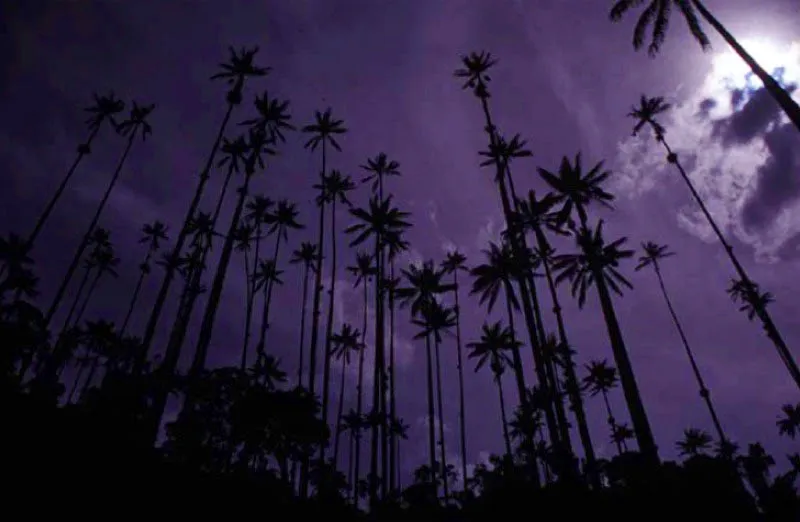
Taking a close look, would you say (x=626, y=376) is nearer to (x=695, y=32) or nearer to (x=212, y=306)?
(x=695, y=32)

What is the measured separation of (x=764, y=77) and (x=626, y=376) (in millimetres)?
14766

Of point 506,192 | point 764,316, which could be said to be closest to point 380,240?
point 506,192

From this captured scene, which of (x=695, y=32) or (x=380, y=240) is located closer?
(x=695, y=32)

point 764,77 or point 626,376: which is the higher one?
point 764,77

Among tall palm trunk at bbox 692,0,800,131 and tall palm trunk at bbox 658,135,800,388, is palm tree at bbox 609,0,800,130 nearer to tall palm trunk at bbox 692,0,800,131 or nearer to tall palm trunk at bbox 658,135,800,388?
tall palm trunk at bbox 692,0,800,131

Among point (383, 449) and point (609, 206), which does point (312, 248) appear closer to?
point (383, 449)

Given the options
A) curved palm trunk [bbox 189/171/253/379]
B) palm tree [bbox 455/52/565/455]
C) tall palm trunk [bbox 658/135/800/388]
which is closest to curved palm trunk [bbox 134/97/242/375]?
curved palm trunk [bbox 189/171/253/379]

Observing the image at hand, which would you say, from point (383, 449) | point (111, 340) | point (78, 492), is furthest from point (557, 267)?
point (111, 340)

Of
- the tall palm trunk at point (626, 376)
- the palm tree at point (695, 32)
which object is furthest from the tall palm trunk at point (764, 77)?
the tall palm trunk at point (626, 376)

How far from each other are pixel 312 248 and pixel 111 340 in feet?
81.8

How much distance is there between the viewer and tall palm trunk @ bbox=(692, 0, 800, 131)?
13502mm

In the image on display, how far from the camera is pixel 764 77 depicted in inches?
577

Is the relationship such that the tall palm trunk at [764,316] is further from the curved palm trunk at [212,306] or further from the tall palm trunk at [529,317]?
the curved palm trunk at [212,306]

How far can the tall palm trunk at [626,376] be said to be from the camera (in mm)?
18000
